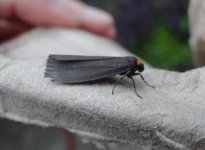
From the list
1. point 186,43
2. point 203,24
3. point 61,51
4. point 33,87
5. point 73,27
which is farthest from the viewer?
point 186,43

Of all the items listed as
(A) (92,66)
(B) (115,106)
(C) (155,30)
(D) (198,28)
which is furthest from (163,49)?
(B) (115,106)

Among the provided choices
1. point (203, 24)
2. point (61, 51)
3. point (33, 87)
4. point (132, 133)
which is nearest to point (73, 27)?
point (61, 51)

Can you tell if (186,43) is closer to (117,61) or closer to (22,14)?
(22,14)

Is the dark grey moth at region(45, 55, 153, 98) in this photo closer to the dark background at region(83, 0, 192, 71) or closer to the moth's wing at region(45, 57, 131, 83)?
the moth's wing at region(45, 57, 131, 83)

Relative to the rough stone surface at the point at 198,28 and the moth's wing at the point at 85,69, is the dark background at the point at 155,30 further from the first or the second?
the moth's wing at the point at 85,69

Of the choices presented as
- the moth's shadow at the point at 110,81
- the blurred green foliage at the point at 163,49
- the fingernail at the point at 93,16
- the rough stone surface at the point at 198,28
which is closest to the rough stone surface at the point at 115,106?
the moth's shadow at the point at 110,81

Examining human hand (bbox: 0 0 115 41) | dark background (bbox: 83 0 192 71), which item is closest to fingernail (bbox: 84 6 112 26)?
human hand (bbox: 0 0 115 41)
